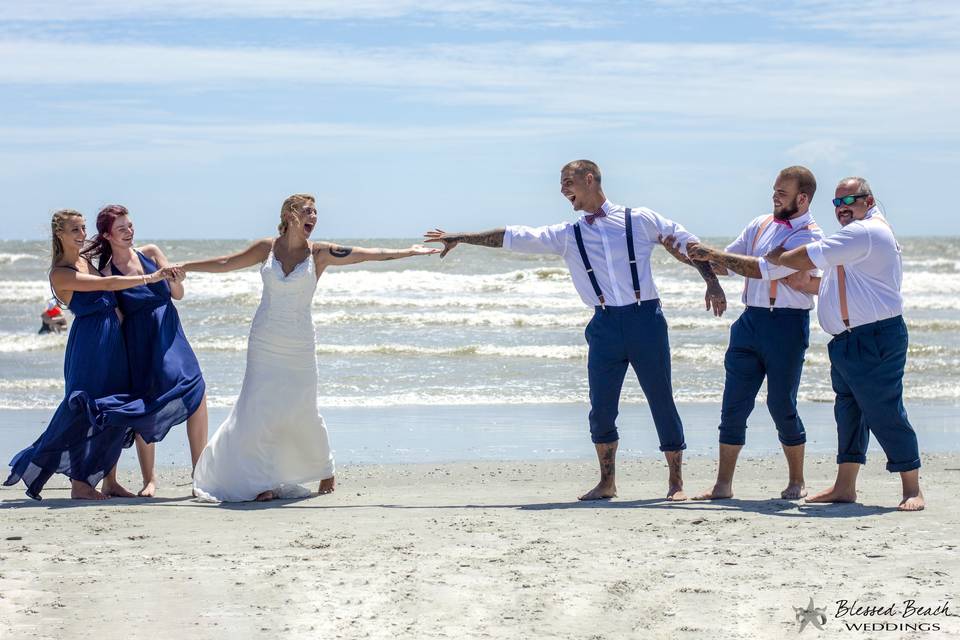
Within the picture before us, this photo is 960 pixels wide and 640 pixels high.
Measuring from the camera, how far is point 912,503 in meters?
6.21

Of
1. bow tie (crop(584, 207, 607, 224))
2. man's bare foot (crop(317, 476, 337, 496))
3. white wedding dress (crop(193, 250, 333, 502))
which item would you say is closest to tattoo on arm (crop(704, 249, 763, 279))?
bow tie (crop(584, 207, 607, 224))

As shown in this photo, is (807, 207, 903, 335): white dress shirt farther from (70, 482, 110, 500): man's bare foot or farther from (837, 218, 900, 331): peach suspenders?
(70, 482, 110, 500): man's bare foot

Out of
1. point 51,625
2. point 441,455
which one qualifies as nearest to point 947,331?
point 441,455

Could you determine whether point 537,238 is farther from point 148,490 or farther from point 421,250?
point 148,490

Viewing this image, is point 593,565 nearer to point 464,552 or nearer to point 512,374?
point 464,552

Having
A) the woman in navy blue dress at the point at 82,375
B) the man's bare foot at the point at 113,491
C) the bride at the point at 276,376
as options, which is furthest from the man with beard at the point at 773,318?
the man's bare foot at the point at 113,491

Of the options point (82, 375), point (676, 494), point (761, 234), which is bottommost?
point (676, 494)

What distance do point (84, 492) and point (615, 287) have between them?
3436 mm

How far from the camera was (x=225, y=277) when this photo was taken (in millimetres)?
→ 34406

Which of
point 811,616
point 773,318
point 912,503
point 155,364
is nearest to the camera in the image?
point 811,616

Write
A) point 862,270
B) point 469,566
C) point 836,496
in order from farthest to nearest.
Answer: point 836,496
point 862,270
point 469,566

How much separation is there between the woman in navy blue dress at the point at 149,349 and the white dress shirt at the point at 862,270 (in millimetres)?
3758

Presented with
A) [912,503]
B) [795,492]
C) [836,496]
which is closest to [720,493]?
[795,492]

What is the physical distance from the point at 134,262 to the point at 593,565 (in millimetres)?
3661
